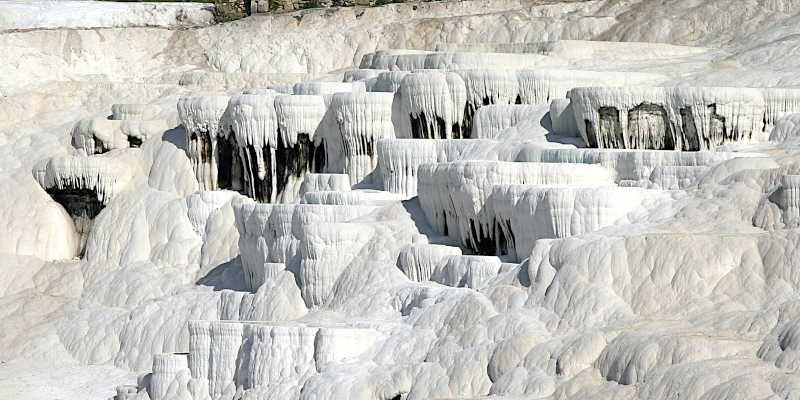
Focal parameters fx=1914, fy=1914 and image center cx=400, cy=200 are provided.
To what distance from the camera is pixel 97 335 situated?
146 ft

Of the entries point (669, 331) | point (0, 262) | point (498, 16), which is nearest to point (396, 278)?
point (669, 331)

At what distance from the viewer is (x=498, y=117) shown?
4162 cm

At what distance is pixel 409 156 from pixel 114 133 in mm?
12541

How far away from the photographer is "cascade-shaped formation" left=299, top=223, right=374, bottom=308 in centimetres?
3769

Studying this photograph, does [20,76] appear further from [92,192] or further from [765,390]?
[765,390]

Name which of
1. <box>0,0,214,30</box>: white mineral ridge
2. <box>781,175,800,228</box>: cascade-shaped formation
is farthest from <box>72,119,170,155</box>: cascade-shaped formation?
<box>781,175,800,228</box>: cascade-shaped formation

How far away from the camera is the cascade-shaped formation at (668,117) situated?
37.8 metres

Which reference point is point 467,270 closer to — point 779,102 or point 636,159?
point 636,159

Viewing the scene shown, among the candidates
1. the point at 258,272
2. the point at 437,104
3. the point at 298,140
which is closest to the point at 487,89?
the point at 437,104

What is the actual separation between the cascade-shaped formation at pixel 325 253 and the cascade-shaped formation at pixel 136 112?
14.3 metres

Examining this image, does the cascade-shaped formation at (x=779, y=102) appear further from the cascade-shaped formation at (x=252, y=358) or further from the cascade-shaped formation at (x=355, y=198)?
the cascade-shaped formation at (x=252, y=358)

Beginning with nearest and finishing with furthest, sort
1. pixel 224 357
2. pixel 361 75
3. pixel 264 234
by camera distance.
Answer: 1. pixel 224 357
2. pixel 264 234
3. pixel 361 75

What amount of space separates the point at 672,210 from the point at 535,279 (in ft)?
10.6

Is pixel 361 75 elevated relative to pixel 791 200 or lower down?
elevated
